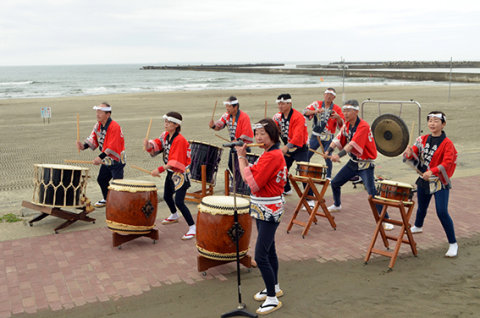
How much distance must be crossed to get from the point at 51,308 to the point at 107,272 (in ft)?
3.32

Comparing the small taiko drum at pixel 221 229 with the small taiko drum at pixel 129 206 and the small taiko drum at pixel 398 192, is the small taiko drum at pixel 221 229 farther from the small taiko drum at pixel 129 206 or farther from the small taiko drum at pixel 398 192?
the small taiko drum at pixel 398 192

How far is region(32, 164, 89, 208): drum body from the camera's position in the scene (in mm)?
7441

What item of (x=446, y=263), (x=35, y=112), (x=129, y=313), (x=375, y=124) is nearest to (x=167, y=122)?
(x=129, y=313)

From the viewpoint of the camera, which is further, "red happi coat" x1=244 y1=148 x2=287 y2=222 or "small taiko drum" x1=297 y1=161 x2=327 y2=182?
"small taiko drum" x1=297 y1=161 x2=327 y2=182

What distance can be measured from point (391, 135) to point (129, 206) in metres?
4.58

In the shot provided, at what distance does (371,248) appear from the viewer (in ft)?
21.0

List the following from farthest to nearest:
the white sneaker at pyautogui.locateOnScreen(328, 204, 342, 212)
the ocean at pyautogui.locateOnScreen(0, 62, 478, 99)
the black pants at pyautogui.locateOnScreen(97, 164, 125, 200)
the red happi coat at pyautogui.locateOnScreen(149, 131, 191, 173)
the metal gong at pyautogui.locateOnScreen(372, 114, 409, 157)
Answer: the ocean at pyautogui.locateOnScreen(0, 62, 478, 99) → the white sneaker at pyautogui.locateOnScreen(328, 204, 342, 212) → the black pants at pyautogui.locateOnScreen(97, 164, 125, 200) → the metal gong at pyautogui.locateOnScreen(372, 114, 409, 157) → the red happi coat at pyautogui.locateOnScreen(149, 131, 191, 173)

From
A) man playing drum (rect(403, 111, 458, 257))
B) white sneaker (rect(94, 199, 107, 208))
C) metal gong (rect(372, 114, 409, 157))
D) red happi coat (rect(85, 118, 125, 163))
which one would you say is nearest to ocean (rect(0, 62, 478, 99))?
white sneaker (rect(94, 199, 107, 208))

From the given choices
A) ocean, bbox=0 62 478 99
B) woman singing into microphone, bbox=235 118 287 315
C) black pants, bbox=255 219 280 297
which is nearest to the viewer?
woman singing into microphone, bbox=235 118 287 315

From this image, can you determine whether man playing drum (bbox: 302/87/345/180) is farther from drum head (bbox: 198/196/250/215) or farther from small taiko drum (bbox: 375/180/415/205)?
drum head (bbox: 198/196/250/215)

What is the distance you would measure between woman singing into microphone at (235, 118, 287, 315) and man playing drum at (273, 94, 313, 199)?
3.69 meters

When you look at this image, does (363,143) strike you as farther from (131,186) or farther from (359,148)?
(131,186)

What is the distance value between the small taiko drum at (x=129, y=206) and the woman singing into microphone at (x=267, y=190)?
7.83ft

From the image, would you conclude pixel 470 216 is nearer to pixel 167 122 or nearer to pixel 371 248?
pixel 371 248
